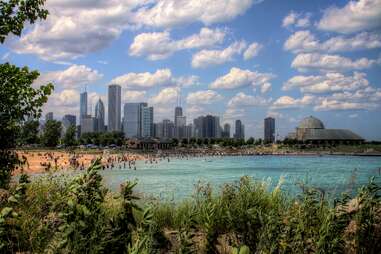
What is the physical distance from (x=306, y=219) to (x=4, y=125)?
6.55 meters

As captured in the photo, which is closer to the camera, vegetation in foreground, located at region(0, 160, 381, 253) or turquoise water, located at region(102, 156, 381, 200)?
vegetation in foreground, located at region(0, 160, 381, 253)

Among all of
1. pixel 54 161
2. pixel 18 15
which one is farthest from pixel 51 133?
pixel 18 15

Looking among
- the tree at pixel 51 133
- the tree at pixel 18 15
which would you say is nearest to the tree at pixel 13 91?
the tree at pixel 18 15

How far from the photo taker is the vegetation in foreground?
6.01 meters

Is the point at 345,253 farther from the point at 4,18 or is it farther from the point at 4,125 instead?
the point at 4,18

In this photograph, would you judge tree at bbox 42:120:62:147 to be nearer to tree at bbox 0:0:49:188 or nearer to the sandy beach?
the sandy beach

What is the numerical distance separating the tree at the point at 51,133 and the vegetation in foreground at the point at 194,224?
182 m

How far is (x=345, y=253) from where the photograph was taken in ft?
24.6

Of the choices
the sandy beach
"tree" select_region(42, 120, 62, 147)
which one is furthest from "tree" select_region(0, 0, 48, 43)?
"tree" select_region(42, 120, 62, 147)

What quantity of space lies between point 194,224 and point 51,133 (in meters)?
185

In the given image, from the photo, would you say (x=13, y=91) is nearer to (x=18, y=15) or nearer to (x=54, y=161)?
(x=18, y=15)

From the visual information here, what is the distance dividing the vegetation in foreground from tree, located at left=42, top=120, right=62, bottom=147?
7156 inches

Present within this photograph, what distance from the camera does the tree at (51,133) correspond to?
18475 cm

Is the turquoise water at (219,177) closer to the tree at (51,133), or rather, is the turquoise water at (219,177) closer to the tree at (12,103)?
the tree at (12,103)
